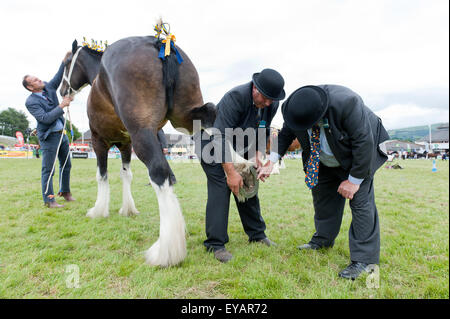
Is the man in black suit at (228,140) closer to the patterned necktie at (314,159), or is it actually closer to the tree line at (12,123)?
the patterned necktie at (314,159)

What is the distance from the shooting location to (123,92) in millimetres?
2385

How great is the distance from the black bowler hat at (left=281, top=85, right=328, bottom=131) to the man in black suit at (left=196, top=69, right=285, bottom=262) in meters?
0.43

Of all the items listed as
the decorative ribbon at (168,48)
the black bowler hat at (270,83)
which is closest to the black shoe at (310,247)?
the black bowler hat at (270,83)

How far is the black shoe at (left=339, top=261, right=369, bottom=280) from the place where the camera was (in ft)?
7.03

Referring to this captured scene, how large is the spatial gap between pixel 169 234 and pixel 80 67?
3170 mm

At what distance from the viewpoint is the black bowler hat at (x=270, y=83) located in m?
2.49

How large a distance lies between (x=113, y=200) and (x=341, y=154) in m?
4.69

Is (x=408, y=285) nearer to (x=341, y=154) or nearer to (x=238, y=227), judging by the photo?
(x=341, y=154)

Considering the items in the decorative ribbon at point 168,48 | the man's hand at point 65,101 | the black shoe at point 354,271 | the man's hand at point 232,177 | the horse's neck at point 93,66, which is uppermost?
the horse's neck at point 93,66

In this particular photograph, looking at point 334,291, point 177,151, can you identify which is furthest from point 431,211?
point 177,151

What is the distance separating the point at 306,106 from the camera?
205 centimetres

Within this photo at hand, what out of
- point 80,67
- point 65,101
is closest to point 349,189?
point 80,67

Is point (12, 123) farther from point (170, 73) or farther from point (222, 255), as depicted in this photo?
point (222, 255)

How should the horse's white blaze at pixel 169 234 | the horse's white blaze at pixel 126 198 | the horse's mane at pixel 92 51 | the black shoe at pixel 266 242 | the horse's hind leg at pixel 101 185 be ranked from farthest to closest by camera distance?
the horse's white blaze at pixel 126 198
the horse's hind leg at pixel 101 185
the horse's mane at pixel 92 51
the black shoe at pixel 266 242
the horse's white blaze at pixel 169 234
